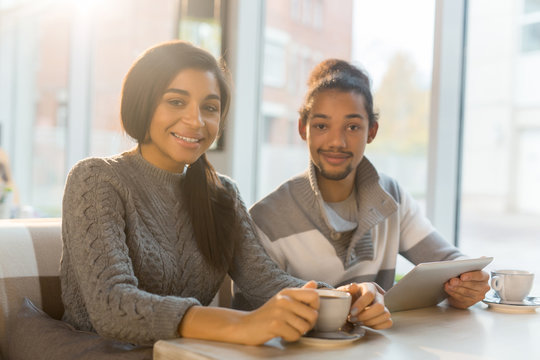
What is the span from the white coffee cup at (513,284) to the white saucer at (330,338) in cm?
51

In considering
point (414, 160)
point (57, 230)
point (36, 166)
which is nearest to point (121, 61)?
point (36, 166)

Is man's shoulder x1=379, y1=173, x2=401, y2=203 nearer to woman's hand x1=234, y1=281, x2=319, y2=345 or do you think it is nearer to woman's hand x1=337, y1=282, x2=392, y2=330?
woman's hand x1=337, y1=282, x2=392, y2=330

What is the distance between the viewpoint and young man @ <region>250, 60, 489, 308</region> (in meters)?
1.66

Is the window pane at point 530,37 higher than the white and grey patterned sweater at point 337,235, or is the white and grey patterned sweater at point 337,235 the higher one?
the window pane at point 530,37

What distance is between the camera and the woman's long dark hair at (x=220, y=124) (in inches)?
55.3

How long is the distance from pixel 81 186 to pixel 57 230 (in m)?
0.29

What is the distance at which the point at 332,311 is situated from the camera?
Answer: 3.24ft

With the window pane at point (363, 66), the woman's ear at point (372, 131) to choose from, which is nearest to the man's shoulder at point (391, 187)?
the woman's ear at point (372, 131)

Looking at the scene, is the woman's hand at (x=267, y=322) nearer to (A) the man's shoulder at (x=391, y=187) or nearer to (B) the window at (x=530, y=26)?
(A) the man's shoulder at (x=391, y=187)

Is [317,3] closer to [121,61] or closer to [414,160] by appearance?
[414,160]

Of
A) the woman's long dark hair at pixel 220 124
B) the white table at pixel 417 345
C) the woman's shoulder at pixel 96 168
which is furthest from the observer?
the woman's long dark hair at pixel 220 124

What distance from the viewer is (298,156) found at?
2762 mm

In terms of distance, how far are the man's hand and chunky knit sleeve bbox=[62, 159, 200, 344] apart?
2.04 ft

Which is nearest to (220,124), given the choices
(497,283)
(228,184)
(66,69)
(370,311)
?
(228,184)
